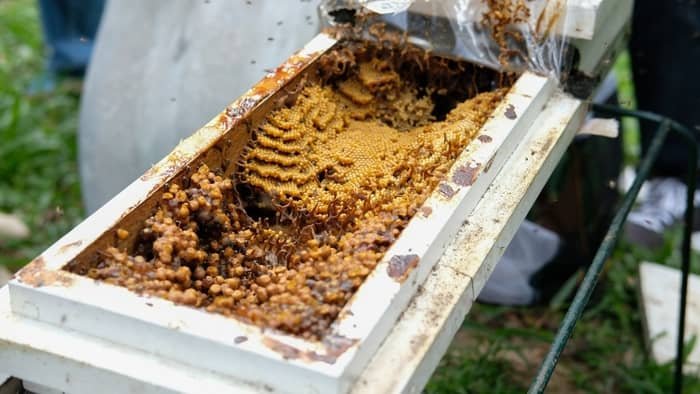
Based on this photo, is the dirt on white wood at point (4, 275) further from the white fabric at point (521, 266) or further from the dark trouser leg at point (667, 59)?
the dark trouser leg at point (667, 59)

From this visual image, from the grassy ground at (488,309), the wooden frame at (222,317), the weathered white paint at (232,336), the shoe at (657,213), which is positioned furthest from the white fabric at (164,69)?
the shoe at (657,213)

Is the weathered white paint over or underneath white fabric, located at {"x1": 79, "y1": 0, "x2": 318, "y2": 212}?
over

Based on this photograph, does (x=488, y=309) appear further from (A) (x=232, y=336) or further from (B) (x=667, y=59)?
(A) (x=232, y=336)

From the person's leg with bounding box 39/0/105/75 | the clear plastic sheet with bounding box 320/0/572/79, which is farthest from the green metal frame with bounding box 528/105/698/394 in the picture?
the person's leg with bounding box 39/0/105/75

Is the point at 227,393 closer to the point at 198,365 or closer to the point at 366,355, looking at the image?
the point at 198,365

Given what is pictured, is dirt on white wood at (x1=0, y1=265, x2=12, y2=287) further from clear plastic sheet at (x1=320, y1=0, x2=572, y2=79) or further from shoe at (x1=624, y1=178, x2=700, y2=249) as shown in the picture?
shoe at (x1=624, y1=178, x2=700, y2=249)

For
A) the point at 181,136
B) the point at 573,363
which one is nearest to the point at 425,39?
the point at 181,136

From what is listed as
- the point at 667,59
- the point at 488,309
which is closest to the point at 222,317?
the point at 488,309

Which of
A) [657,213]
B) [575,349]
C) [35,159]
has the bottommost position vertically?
[575,349]
